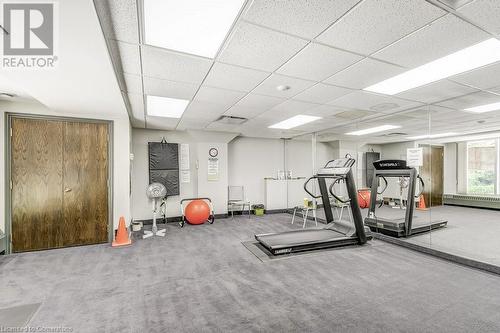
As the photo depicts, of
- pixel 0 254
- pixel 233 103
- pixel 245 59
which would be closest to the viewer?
pixel 245 59

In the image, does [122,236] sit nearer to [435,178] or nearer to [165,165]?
[165,165]

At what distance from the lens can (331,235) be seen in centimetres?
413

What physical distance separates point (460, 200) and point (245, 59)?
30.1 feet

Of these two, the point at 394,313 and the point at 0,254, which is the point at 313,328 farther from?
the point at 0,254

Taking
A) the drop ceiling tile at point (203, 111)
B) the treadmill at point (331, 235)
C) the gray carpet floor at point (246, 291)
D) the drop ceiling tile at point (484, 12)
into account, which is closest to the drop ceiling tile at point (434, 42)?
the drop ceiling tile at point (484, 12)

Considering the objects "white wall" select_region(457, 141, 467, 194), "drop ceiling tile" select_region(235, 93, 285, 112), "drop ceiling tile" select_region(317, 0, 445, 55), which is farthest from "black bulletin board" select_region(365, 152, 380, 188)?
"drop ceiling tile" select_region(317, 0, 445, 55)

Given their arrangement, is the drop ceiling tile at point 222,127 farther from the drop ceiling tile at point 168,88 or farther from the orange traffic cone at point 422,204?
the orange traffic cone at point 422,204

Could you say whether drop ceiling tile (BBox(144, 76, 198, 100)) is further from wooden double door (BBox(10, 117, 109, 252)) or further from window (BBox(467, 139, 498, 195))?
window (BBox(467, 139, 498, 195))

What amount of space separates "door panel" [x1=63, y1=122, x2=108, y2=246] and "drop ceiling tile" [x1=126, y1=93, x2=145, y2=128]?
0.60m

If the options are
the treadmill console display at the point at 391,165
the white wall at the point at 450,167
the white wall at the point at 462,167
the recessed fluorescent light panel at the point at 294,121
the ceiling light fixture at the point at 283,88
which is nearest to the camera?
the ceiling light fixture at the point at 283,88

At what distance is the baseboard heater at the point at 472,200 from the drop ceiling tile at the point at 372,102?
5649 millimetres

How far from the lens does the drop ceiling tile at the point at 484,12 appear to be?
5.20 feet

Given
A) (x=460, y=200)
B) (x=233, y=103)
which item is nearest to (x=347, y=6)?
(x=233, y=103)

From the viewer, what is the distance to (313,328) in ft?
6.28
